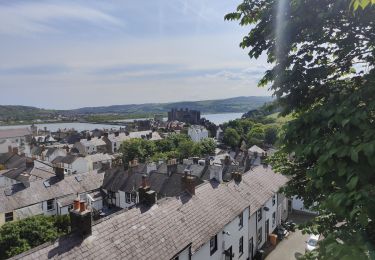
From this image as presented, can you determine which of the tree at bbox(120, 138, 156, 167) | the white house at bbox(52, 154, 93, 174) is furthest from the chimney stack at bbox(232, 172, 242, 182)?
the white house at bbox(52, 154, 93, 174)

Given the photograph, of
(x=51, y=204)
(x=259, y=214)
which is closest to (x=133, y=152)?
(x=51, y=204)

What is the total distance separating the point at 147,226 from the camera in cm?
1728

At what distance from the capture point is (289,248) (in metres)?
28.6

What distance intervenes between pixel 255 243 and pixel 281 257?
8.17ft

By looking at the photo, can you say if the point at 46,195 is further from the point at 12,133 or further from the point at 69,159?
the point at 12,133

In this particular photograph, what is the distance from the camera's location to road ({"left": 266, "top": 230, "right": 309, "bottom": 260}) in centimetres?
2719

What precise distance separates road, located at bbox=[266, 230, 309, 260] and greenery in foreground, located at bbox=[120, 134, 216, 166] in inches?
1479

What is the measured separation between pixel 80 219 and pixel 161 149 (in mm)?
Answer: 65451

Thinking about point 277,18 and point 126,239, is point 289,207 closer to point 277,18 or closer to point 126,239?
point 126,239

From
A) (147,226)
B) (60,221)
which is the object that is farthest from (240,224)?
(60,221)

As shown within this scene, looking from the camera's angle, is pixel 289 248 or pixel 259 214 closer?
pixel 259 214

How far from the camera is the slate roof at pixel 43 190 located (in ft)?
106

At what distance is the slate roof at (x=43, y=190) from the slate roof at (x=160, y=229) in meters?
20.7

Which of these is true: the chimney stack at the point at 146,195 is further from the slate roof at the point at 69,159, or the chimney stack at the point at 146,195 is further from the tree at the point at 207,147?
the tree at the point at 207,147
